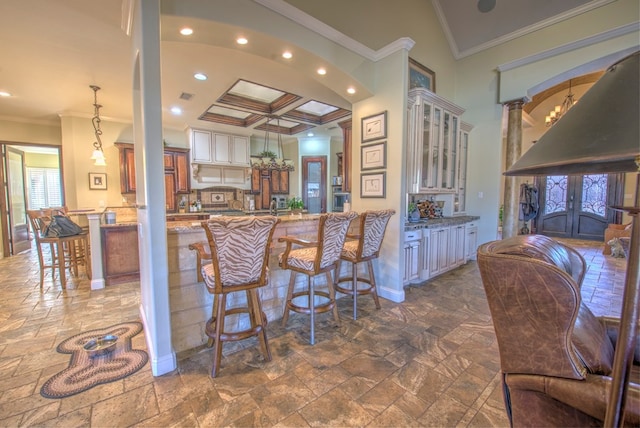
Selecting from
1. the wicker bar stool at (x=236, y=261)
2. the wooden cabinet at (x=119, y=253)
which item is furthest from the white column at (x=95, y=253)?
the wicker bar stool at (x=236, y=261)

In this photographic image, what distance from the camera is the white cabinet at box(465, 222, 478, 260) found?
15.3 ft

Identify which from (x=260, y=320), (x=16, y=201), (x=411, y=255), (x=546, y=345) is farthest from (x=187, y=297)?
(x=16, y=201)

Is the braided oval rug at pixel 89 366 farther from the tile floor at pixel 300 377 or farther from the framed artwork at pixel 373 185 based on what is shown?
the framed artwork at pixel 373 185

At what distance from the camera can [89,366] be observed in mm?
1997

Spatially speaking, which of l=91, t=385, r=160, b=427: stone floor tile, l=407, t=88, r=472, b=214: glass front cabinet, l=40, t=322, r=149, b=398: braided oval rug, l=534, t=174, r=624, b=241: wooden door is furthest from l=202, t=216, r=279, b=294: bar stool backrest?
l=534, t=174, r=624, b=241: wooden door

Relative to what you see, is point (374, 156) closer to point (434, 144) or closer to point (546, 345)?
point (434, 144)

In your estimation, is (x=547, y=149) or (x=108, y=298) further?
(x=108, y=298)

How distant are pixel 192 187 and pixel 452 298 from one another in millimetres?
5983

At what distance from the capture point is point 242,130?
659 cm

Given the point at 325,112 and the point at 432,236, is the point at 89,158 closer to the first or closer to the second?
the point at 325,112

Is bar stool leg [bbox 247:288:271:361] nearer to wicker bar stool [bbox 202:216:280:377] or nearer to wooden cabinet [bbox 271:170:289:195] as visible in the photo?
wicker bar stool [bbox 202:216:280:377]

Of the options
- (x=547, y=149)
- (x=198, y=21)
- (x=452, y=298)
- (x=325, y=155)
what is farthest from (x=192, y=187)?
(x=547, y=149)

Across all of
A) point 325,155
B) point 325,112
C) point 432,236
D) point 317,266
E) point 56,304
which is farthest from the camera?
point 325,155

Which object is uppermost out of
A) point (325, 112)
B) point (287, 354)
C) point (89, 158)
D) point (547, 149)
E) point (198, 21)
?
point (325, 112)
